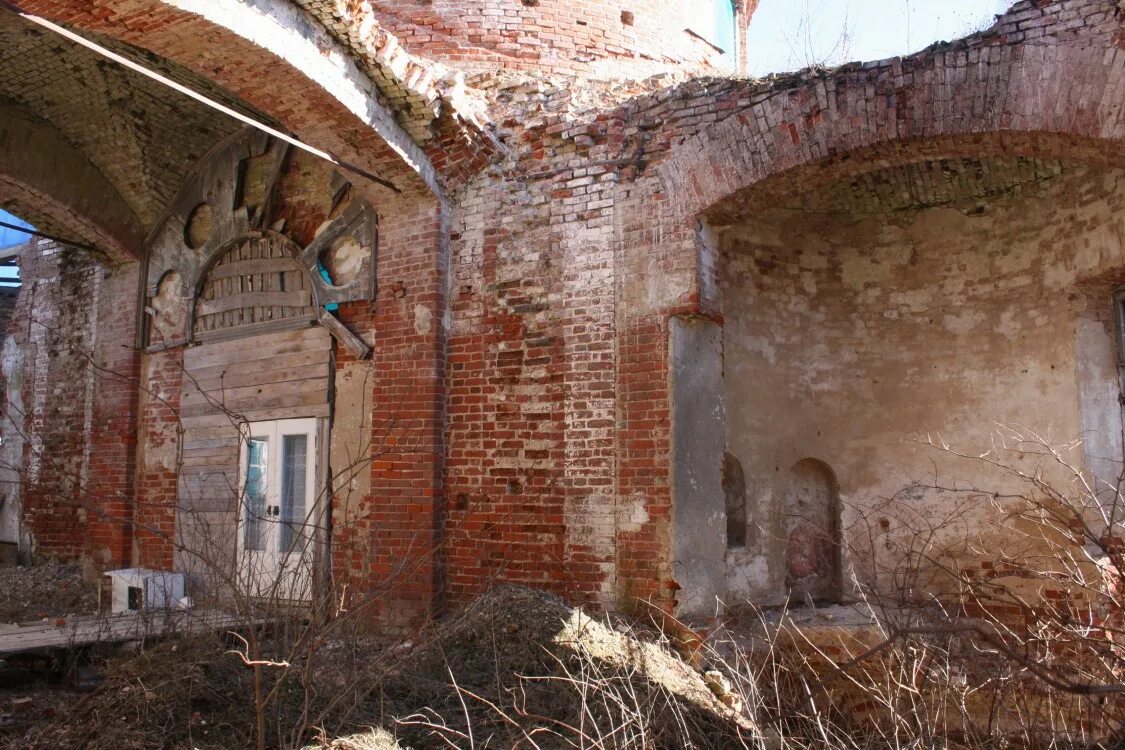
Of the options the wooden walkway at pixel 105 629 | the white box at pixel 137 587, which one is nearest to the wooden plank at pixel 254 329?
the white box at pixel 137 587

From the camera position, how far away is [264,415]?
8.26m

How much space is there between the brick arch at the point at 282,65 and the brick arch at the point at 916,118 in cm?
223

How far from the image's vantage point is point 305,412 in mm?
7934

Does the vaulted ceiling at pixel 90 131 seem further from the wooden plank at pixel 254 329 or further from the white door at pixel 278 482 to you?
the white door at pixel 278 482

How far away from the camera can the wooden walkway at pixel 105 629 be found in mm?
5891

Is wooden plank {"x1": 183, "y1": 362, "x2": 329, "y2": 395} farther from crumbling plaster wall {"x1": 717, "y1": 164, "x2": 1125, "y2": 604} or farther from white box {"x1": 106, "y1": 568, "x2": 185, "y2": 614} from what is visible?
crumbling plaster wall {"x1": 717, "y1": 164, "x2": 1125, "y2": 604}

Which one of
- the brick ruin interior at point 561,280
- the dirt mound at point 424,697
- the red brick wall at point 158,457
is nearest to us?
the dirt mound at point 424,697

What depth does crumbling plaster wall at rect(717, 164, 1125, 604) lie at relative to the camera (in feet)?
23.8

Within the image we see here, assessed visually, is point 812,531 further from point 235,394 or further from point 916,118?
point 235,394

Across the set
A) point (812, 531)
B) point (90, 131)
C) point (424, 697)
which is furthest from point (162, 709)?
point (90, 131)

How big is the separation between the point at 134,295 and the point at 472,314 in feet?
14.7

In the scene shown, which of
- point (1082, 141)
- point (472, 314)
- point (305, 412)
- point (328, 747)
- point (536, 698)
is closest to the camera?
point (328, 747)

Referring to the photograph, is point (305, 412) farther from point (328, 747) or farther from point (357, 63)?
point (328, 747)

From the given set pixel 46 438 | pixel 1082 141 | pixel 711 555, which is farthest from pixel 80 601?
pixel 1082 141
